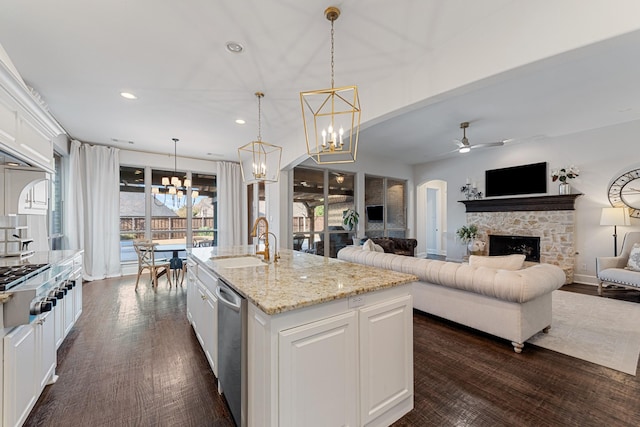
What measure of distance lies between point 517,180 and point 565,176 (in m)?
0.88

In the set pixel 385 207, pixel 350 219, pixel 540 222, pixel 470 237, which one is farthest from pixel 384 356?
pixel 385 207

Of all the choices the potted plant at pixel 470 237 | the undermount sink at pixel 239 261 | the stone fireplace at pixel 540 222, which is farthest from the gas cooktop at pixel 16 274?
the stone fireplace at pixel 540 222

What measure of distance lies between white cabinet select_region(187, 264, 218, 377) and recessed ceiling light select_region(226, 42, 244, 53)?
2.10 meters

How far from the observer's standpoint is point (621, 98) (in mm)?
3748

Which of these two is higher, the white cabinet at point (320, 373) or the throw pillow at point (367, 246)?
the throw pillow at point (367, 246)

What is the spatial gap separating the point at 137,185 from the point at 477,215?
28.0 ft

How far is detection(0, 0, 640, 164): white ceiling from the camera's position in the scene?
6.84 ft

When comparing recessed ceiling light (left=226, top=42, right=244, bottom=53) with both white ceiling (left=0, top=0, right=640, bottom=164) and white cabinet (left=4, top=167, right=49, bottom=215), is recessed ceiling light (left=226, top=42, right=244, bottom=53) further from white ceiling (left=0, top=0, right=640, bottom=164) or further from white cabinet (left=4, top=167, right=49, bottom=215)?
white cabinet (left=4, top=167, right=49, bottom=215)

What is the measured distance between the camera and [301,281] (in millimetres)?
1758

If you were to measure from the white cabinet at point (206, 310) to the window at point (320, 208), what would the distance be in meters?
3.59

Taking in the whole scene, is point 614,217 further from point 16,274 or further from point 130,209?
point 130,209

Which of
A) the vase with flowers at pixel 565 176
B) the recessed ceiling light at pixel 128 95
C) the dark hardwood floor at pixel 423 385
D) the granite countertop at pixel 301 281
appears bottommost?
the dark hardwood floor at pixel 423 385

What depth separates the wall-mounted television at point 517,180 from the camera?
5824mm

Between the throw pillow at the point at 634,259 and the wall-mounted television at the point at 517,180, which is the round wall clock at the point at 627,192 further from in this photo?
the wall-mounted television at the point at 517,180
